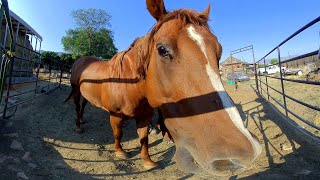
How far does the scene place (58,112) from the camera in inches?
236

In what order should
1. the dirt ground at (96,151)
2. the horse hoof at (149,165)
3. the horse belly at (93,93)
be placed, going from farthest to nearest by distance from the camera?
the horse belly at (93,93) → the horse hoof at (149,165) → the dirt ground at (96,151)

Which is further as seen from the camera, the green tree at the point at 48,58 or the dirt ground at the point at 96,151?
the green tree at the point at 48,58

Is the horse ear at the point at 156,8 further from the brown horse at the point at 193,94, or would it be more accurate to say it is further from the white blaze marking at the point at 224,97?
the white blaze marking at the point at 224,97

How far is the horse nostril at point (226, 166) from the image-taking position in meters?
1.37

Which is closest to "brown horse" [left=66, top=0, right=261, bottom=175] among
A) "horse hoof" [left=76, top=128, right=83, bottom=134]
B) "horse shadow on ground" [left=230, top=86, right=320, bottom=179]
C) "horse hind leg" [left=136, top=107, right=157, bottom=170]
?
"horse shadow on ground" [left=230, top=86, right=320, bottom=179]

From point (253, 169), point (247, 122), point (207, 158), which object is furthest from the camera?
point (247, 122)

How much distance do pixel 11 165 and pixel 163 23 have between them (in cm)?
254

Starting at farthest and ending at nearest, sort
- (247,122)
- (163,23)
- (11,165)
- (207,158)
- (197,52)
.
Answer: (247,122) < (11,165) < (163,23) < (197,52) < (207,158)

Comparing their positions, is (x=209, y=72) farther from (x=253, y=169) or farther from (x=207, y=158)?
(x=253, y=169)

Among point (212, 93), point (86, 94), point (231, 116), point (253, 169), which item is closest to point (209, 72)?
point (212, 93)

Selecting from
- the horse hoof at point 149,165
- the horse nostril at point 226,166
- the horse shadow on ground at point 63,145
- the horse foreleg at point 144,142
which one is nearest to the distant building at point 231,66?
the horse shadow on ground at point 63,145

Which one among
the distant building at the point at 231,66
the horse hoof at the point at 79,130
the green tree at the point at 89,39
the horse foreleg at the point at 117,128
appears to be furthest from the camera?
the green tree at the point at 89,39

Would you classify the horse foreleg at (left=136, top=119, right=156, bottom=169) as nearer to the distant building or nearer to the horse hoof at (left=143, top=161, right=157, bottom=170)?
the horse hoof at (left=143, top=161, right=157, bottom=170)

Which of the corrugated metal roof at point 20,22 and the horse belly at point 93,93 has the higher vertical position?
the corrugated metal roof at point 20,22
